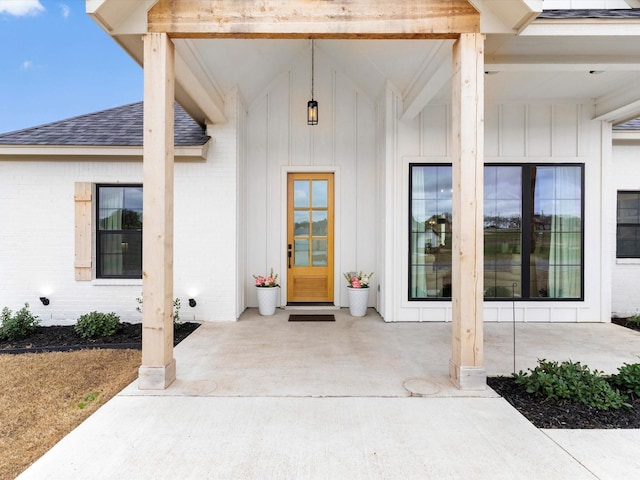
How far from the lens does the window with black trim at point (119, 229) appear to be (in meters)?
5.30

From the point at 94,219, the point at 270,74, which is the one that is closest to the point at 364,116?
the point at 270,74

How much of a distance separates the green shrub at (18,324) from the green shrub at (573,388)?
5908 millimetres

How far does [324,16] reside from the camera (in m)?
2.81

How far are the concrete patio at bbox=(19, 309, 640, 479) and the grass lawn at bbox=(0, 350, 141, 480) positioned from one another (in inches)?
9.1

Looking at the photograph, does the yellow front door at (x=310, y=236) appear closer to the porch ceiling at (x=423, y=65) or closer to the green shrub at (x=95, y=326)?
the porch ceiling at (x=423, y=65)

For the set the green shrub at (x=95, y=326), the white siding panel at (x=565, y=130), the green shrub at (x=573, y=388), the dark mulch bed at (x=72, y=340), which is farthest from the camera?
the white siding panel at (x=565, y=130)

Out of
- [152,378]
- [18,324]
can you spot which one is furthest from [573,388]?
[18,324]

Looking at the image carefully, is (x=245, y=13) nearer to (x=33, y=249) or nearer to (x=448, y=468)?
(x=448, y=468)

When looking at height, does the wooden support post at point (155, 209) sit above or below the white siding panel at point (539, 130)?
below

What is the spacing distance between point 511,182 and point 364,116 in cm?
253

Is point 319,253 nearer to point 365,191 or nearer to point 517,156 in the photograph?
point 365,191

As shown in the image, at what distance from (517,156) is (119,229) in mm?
6106

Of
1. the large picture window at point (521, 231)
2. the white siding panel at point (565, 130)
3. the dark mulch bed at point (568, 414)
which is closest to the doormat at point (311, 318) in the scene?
the large picture window at point (521, 231)

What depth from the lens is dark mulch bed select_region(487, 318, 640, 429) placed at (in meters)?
2.32
